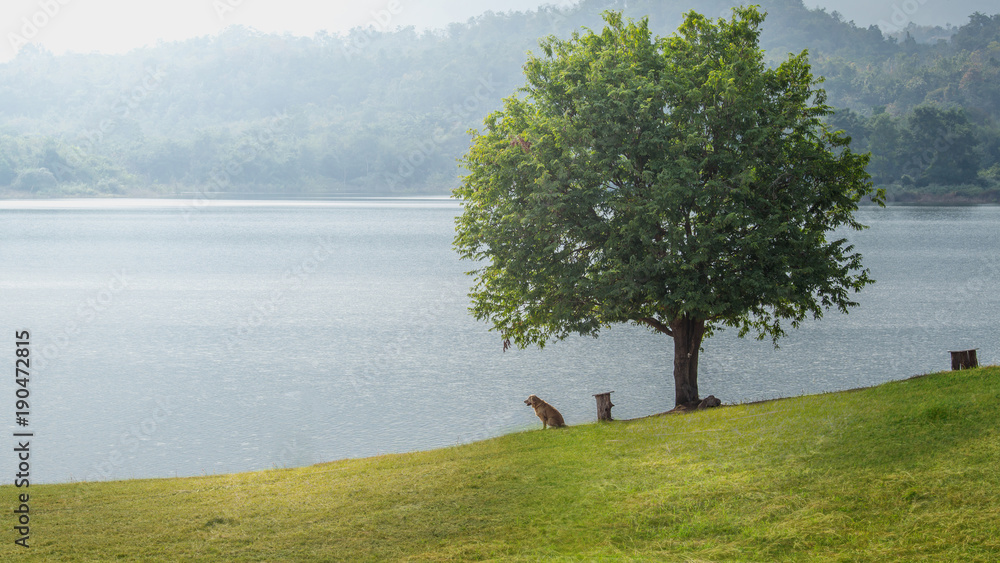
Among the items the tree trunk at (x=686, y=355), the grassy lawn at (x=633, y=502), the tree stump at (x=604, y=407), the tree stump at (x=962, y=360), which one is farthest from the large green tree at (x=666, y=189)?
the grassy lawn at (x=633, y=502)

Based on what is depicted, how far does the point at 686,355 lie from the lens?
889 inches

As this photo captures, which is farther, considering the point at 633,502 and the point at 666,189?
the point at 666,189

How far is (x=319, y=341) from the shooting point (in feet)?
132

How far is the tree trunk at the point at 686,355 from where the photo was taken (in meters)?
22.5

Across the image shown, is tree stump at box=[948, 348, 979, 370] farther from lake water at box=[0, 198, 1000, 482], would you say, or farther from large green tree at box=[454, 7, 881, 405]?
lake water at box=[0, 198, 1000, 482]

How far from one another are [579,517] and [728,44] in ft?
49.1

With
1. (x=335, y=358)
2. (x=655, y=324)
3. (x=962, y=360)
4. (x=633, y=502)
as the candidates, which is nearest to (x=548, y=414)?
(x=655, y=324)

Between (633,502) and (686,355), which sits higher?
(686,355)

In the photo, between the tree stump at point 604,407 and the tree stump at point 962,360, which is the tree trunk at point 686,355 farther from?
the tree stump at point 962,360

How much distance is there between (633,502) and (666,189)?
9466 mm

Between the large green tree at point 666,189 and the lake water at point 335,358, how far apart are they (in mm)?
6493

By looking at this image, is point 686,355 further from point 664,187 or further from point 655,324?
point 664,187

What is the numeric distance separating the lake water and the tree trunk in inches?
179

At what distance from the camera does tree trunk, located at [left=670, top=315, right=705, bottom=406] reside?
2252 cm
